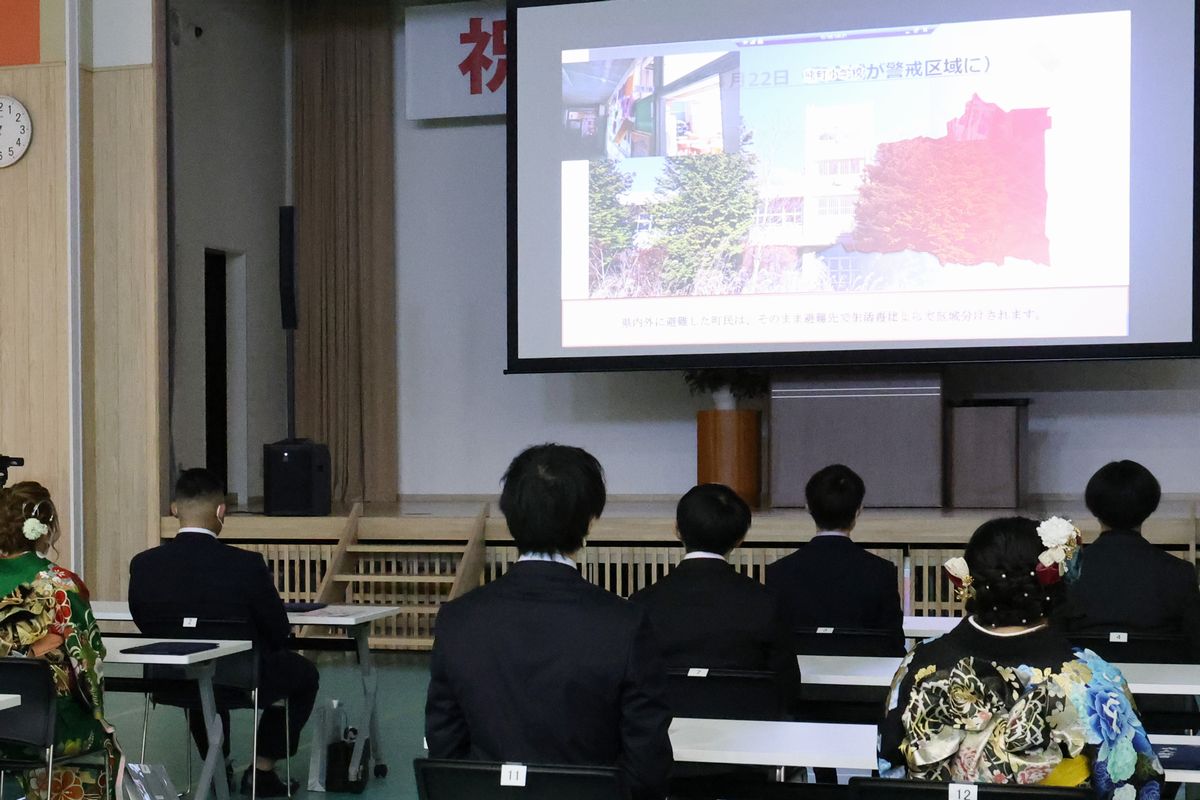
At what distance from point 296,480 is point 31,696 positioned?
13.2ft

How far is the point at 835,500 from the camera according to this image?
369 centimetres

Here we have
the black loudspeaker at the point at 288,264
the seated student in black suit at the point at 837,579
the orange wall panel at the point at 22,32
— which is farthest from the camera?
the black loudspeaker at the point at 288,264

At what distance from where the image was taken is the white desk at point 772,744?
7.27 ft

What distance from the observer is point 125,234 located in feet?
23.1

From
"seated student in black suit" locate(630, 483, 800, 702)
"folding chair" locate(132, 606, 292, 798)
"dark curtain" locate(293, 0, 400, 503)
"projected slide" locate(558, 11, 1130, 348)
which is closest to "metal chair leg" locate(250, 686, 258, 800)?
"folding chair" locate(132, 606, 292, 798)

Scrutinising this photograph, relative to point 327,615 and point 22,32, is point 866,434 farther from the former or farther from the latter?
point 22,32

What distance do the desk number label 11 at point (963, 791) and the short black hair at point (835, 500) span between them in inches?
72.3

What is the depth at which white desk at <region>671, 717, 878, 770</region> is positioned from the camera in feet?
7.27

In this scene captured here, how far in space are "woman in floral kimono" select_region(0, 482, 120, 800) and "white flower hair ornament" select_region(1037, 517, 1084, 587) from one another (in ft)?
7.42

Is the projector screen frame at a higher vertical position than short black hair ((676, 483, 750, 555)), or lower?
higher

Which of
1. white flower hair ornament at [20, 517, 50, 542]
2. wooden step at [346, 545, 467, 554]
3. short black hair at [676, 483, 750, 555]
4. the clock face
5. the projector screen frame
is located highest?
the clock face

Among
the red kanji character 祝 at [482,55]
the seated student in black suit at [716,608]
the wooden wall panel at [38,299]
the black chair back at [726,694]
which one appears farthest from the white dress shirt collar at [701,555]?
the red kanji character 祝 at [482,55]

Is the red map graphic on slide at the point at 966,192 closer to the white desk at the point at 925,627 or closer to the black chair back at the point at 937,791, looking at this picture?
the white desk at the point at 925,627

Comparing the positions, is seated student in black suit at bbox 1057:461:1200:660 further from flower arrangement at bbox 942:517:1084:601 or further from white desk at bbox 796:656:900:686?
flower arrangement at bbox 942:517:1084:601
